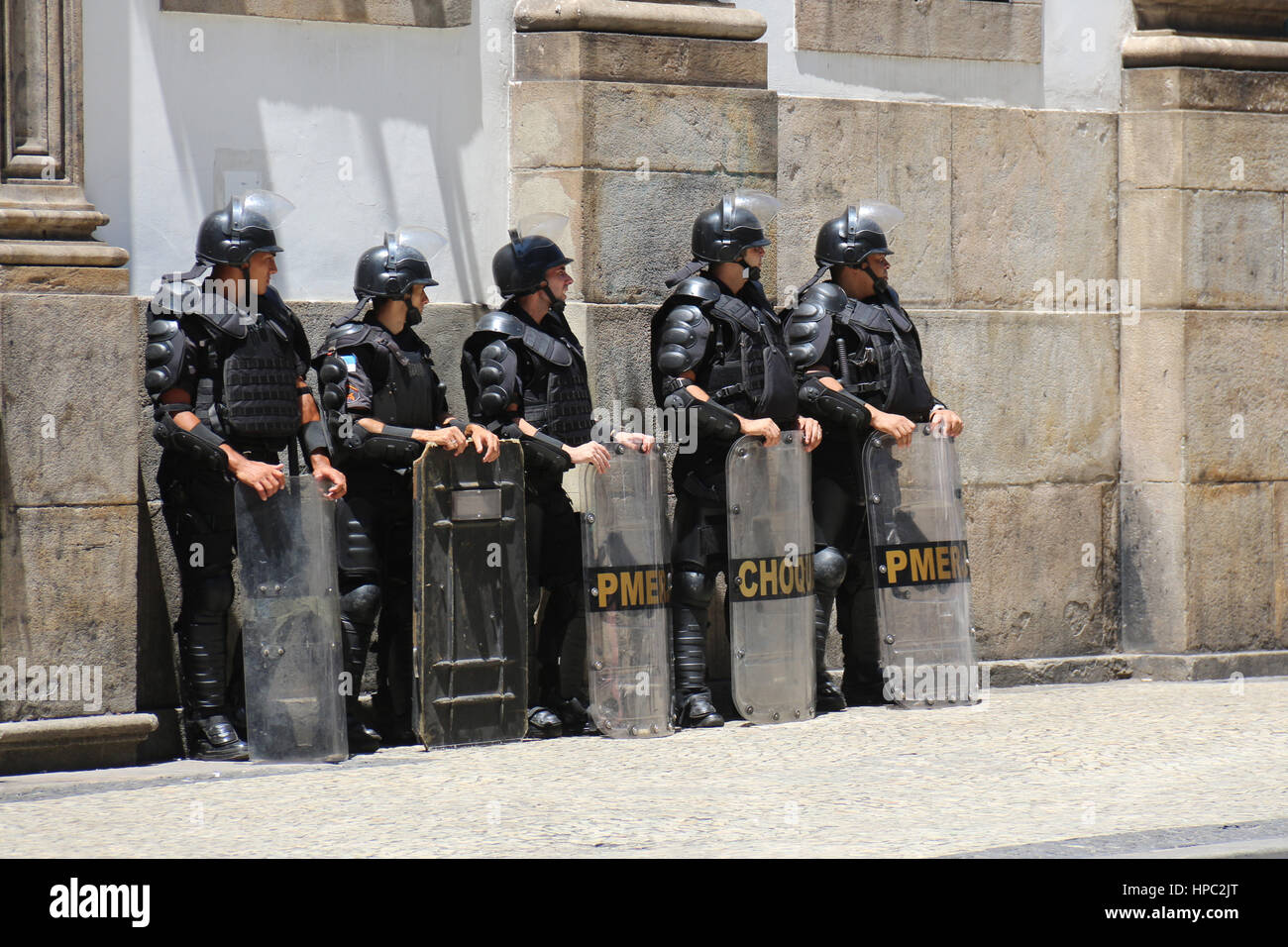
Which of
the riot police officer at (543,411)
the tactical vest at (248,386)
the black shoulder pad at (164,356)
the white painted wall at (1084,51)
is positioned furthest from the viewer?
the white painted wall at (1084,51)

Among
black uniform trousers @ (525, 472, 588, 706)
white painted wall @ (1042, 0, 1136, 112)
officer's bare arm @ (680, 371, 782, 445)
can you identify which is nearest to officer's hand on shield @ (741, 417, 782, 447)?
officer's bare arm @ (680, 371, 782, 445)

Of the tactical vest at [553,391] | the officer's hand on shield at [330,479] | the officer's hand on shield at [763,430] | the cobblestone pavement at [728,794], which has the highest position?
the tactical vest at [553,391]

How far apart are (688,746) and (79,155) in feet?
10.3

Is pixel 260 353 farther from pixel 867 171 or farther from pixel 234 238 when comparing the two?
pixel 867 171

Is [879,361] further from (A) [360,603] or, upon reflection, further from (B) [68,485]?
(B) [68,485]

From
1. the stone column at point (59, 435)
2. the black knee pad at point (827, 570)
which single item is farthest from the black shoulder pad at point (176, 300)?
the black knee pad at point (827, 570)

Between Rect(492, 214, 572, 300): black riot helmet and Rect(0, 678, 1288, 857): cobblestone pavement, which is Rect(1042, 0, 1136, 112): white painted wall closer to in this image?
Rect(492, 214, 572, 300): black riot helmet

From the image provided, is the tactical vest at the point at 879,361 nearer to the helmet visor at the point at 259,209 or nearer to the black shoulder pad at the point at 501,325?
the black shoulder pad at the point at 501,325

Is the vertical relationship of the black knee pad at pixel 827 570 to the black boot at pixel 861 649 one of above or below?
above

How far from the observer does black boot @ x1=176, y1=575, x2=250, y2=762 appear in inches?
296

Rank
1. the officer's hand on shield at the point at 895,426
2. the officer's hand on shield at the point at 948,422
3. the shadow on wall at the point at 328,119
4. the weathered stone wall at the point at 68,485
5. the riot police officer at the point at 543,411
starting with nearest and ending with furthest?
the weathered stone wall at the point at 68,485, the riot police officer at the point at 543,411, the shadow on wall at the point at 328,119, the officer's hand on shield at the point at 895,426, the officer's hand on shield at the point at 948,422

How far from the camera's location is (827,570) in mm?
8508

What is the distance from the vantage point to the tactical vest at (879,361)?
861 cm

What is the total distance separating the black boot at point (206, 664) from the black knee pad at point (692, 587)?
1.80m
